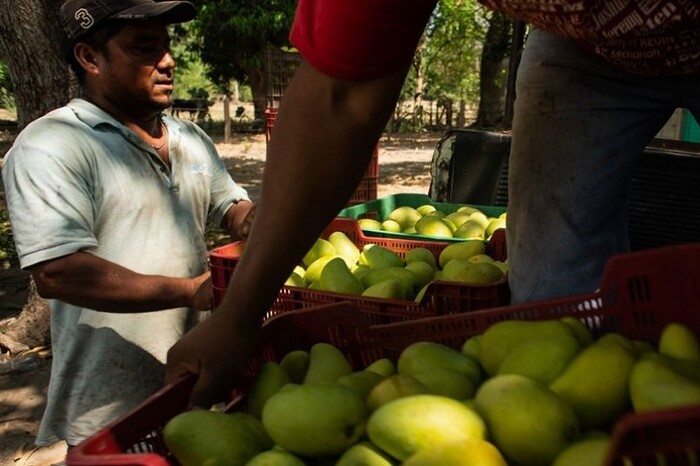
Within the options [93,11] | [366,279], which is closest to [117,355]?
[366,279]

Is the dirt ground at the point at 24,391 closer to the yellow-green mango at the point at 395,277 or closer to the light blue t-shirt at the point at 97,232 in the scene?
the light blue t-shirt at the point at 97,232

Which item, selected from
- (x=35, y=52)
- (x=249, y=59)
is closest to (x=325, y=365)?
(x=35, y=52)

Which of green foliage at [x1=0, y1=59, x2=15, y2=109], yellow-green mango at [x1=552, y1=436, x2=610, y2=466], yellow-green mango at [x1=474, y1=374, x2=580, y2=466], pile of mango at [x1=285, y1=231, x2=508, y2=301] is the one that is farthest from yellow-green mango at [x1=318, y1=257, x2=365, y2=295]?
green foliage at [x1=0, y1=59, x2=15, y2=109]

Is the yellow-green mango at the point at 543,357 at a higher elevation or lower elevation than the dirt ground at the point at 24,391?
higher

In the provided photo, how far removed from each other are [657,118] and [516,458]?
4.35 ft

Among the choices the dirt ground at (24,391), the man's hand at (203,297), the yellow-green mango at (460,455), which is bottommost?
the dirt ground at (24,391)

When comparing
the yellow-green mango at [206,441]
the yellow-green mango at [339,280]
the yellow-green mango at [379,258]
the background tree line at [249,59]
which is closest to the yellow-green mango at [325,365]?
the yellow-green mango at [206,441]

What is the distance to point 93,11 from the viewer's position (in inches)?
92.3

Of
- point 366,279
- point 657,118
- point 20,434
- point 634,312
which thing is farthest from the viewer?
point 20,434

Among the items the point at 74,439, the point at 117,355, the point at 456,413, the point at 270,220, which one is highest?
the point at 270,220

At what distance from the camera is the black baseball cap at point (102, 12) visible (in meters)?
2.34

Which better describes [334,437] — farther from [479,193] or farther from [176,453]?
[479,193]

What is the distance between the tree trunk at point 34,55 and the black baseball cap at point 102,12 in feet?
5.21

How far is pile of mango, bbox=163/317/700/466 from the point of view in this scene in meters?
1.10
